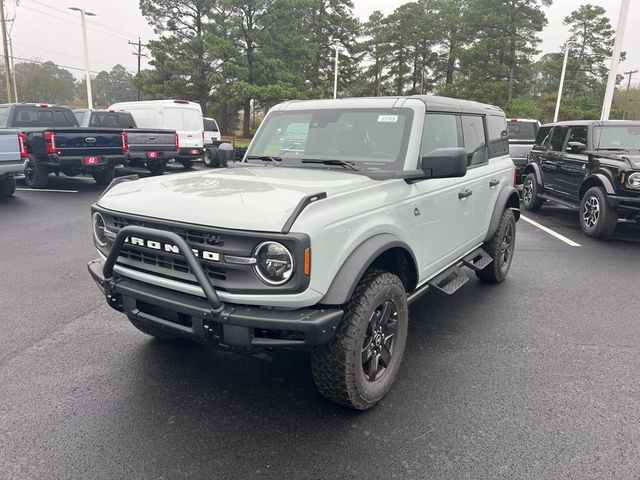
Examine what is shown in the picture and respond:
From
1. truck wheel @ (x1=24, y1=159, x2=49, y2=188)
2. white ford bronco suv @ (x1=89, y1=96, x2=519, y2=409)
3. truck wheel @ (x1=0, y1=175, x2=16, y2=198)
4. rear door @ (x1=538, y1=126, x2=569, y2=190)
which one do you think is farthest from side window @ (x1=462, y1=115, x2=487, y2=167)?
truck wheel @ (x1=24, y1=159, x2=49, y2=188)

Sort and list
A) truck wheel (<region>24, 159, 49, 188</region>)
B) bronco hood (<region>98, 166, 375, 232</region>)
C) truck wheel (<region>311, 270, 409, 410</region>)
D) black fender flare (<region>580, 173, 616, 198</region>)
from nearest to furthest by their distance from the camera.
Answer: bronco hood (<region>98, 166, 375, 232</region>) → truck wheel (<region>311, 270, 409, 410</region>) → black fender flare (<region>580, 173, 616, 198</region>) → truck wheel (<region>24, 159, 49, 188</region>)

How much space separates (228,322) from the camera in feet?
7.90

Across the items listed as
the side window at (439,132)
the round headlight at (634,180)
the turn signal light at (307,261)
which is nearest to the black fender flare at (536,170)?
the round headlight at (634,180)

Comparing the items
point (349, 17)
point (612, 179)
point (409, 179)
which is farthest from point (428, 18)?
point (409, 179)

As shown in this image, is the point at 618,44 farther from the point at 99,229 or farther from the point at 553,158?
the point at 99,229

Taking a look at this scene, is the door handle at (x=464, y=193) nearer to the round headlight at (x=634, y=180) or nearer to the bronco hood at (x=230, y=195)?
the bronco hood at (x=230, y=195)

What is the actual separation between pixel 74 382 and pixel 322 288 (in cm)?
200

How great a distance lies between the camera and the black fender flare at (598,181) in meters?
7.57

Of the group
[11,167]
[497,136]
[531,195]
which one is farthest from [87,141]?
[531,195]

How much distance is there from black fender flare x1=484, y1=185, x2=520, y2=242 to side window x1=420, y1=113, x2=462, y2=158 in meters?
1.12

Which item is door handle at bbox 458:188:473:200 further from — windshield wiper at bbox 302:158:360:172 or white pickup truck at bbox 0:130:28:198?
white pickup truck at bbox 0:130:28:198

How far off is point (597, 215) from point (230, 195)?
23.8 feet

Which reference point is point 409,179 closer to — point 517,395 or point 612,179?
point 517,395

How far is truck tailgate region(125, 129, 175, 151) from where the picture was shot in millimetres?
13234
